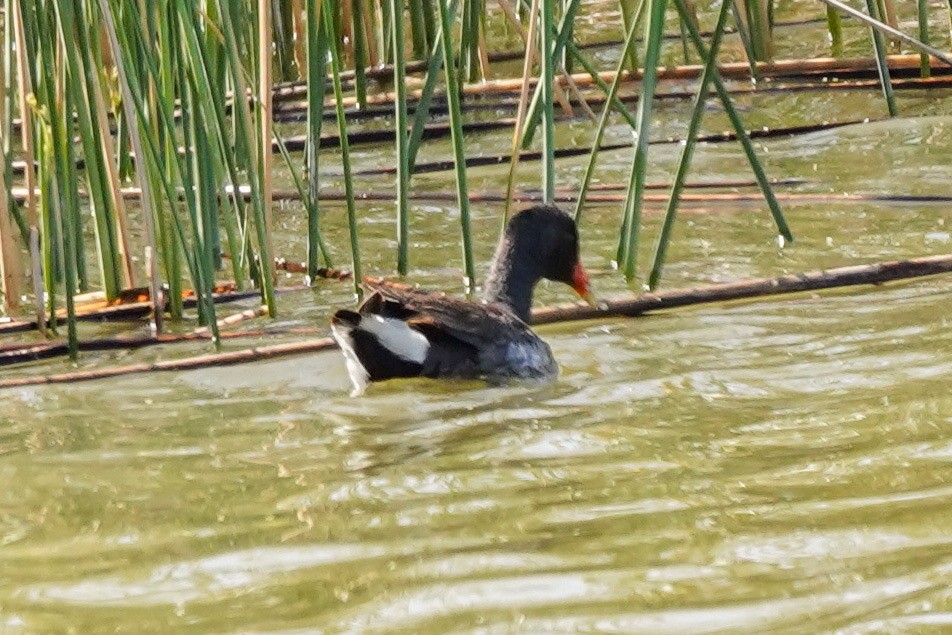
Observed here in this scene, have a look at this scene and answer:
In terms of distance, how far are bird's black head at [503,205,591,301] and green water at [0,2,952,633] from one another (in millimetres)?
222

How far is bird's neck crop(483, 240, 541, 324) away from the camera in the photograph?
4.94 m

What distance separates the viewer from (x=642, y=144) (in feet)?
14.4

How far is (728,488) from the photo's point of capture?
9.64 feet

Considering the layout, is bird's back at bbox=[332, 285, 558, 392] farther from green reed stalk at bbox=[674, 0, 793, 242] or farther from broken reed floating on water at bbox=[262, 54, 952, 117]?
broken reed floating on water at bbox=[262, 54, 952, 117]

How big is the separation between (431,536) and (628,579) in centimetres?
42

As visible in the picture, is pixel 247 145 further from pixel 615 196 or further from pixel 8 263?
pixel 615 196

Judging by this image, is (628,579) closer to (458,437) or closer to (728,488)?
(728,488)

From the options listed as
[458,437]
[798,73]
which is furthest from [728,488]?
[798,73]

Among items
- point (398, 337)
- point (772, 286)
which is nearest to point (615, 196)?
point (772, 286)

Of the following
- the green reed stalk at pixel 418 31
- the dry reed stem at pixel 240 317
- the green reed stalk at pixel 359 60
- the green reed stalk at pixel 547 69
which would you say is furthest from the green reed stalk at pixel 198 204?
the green reed stalk at pixel 418 31

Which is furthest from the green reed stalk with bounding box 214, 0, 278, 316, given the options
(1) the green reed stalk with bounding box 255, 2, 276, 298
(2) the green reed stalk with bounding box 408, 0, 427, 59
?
(2) the green reed stalk with bounding box 408, 0, 427, 59

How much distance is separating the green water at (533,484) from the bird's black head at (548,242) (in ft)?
0.73

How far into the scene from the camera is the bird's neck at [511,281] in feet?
16.2

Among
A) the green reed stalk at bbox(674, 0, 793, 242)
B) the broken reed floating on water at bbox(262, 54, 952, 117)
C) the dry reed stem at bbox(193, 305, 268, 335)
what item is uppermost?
the green reed stalk at bbox(674, 0, 793, 242)
